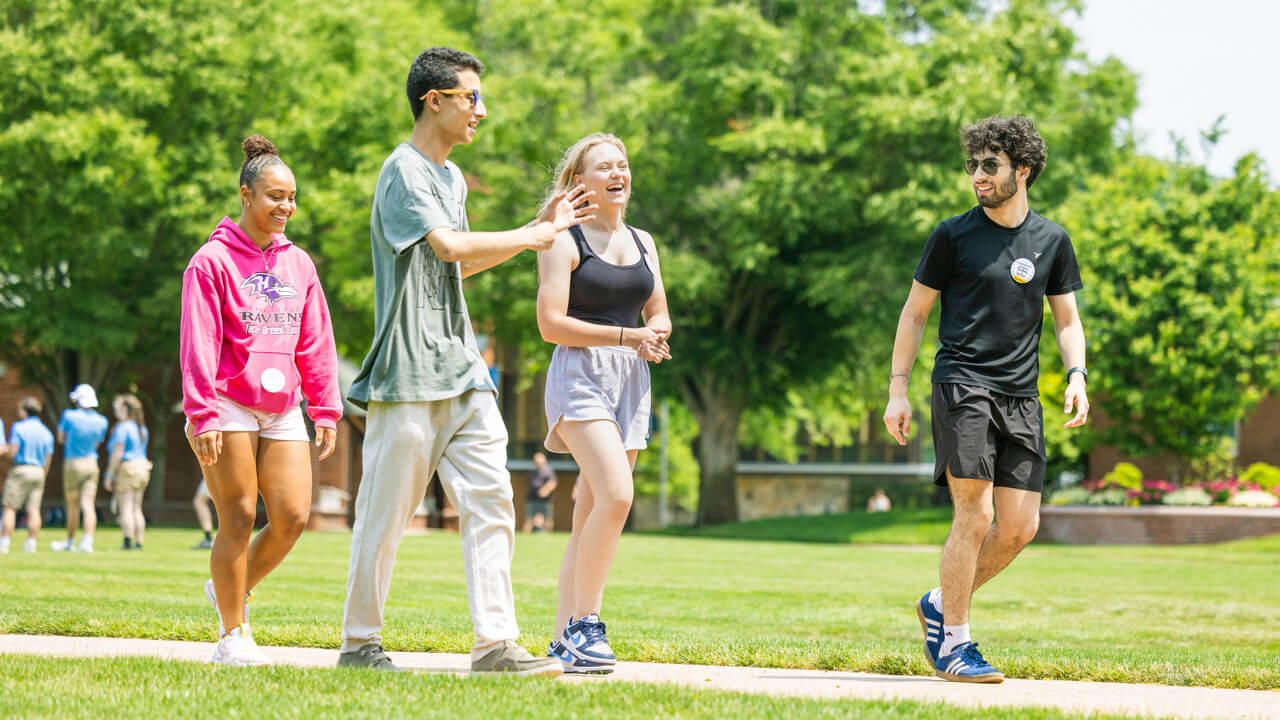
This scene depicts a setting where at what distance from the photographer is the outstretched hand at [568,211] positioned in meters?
5.42

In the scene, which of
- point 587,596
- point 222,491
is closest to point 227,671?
point 222,491

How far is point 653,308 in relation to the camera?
20.3 ft

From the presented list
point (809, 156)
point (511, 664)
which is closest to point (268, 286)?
point (511, 664)

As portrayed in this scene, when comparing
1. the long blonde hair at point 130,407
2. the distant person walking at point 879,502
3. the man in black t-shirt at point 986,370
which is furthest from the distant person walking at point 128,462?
the distant person walking at point 879,502

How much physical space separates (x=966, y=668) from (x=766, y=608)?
588 centimetres

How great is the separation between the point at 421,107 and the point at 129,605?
546 centimetres

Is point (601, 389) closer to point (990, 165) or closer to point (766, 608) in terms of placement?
point (990, 165)

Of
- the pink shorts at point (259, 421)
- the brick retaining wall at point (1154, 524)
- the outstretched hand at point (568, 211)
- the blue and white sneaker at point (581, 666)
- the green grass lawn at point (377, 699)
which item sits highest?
the outstretched hand at point (568, 211)

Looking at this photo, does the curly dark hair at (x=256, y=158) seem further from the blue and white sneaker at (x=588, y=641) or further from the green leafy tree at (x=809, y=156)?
the green leafy tree at (x=809, y=156)

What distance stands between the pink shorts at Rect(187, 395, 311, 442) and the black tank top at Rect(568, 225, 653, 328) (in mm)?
1230

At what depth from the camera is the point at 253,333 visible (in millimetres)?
5879

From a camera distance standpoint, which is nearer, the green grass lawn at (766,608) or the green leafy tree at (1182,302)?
the green grass lawn at (766,608)

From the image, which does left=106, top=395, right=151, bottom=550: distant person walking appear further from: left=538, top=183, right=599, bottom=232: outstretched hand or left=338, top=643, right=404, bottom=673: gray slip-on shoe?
left=538, top=183, right=599, bottom=232: outstretched hand

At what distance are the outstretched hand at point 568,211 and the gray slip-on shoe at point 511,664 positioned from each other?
1583mm
